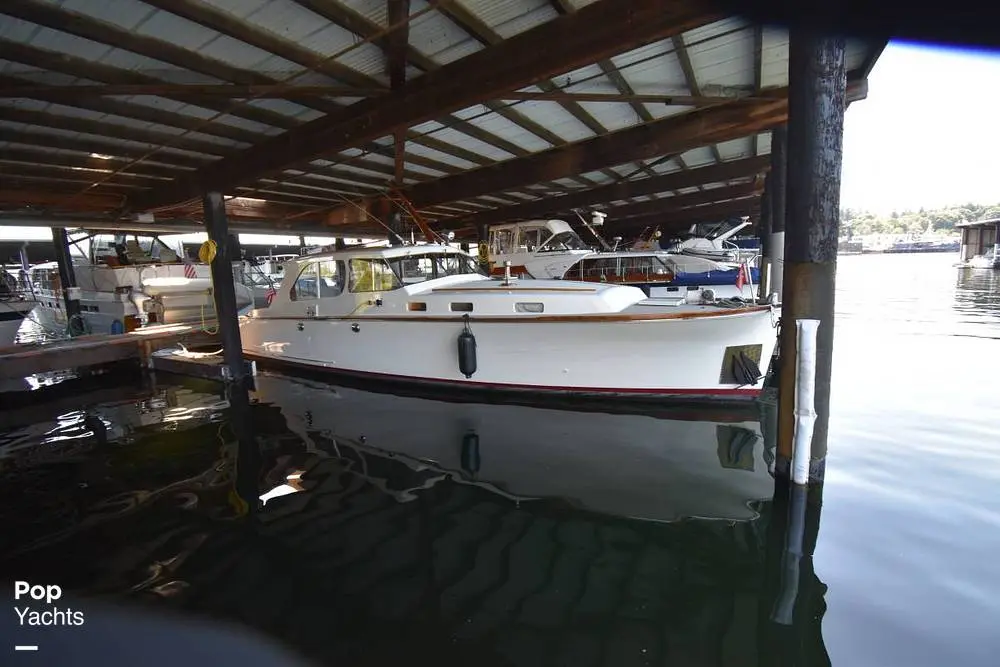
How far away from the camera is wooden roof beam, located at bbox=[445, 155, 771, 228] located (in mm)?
10008

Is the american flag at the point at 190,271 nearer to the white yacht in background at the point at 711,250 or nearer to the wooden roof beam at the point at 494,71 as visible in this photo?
the wooden roof beam at the point at 494,71

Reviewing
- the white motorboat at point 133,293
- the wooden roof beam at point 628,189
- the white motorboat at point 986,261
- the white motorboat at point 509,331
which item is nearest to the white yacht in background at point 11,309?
the white motorboat at point 133,293

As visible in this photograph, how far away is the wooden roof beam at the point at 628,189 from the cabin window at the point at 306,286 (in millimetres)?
7186

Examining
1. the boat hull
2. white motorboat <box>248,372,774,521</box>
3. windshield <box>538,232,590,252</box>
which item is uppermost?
windshield <box>538,232,590,252</box>

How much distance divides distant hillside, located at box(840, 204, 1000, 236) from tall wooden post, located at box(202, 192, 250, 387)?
256ft

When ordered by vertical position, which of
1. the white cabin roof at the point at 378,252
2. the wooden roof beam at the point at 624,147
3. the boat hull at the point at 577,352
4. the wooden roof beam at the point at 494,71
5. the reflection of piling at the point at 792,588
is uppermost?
the wooden roof beam at the point at 624,147

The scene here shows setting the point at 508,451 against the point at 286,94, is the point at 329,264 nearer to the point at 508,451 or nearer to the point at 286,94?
the point at 286,94

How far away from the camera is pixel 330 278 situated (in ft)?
22.2

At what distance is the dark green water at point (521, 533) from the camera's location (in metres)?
2.17

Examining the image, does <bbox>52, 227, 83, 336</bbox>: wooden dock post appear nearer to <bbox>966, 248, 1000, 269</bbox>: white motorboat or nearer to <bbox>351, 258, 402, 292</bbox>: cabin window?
<bbox>351, 258, 402, 292</bbox>: cabin window

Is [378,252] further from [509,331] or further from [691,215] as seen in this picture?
[691,215]

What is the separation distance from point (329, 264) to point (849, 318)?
10.9 meters

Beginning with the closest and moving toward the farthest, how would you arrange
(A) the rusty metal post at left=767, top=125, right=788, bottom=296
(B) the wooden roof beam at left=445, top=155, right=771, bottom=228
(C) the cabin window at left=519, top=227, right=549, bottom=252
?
(A) the rusty metal post at left=767, top=125, right=788, bottom=296
(B) the wooden roof beam at left=445, top=155, right=771, bottom=228
(C) the cabin window at left=519, top=227, right=549, bottom=252

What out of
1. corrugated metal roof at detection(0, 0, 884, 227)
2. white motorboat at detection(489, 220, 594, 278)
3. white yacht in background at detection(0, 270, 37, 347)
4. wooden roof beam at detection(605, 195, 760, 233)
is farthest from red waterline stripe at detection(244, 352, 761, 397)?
wooden roof beam at detection(605, 195, 760, 233)
